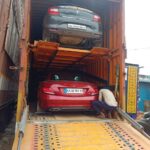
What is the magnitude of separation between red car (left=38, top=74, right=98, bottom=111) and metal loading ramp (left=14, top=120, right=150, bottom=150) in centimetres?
52

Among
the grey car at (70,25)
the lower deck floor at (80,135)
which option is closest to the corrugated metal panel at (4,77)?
the grey car at (70,25)

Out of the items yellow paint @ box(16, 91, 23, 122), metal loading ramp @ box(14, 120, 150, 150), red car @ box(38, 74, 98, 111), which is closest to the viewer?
metal loading ramp @ box(14, 120, 150, 150)

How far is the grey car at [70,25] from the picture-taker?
5930mm

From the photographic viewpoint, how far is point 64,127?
5219 mm

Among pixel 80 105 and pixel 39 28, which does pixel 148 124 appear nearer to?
pixel 80 105

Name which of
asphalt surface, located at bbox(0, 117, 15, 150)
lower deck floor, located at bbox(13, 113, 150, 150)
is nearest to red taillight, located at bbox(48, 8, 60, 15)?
→ lower deck floor, located at bbox(13, 113, 150, 150)

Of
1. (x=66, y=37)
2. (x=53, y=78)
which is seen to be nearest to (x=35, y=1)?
(x=66, y=37)

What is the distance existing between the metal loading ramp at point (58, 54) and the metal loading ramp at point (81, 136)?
164 centimetres

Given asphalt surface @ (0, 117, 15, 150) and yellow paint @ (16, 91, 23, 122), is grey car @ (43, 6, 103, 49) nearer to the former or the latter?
yellow paint @ (16, 91, 23, 122)

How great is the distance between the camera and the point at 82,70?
28.1 feet

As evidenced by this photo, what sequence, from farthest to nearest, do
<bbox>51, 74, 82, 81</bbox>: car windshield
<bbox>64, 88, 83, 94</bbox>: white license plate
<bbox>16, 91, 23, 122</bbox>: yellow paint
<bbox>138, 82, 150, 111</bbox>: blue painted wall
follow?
1. <bbox>138, 82, 150, 111</bbox>: blue painted wall
2. <bbox>51, 74, 82, 81</bbox>: car windshield
3. <bbox>64, 88, 83, 94</bbox>: white license plate
4. <bbox>16, 91, 23, 122</bbox>: yellow paint

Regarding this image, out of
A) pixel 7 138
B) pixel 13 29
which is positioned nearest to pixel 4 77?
pixel 13 29

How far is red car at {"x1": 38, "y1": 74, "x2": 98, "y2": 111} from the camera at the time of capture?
19.4 feet

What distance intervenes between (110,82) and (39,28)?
3.21 m
